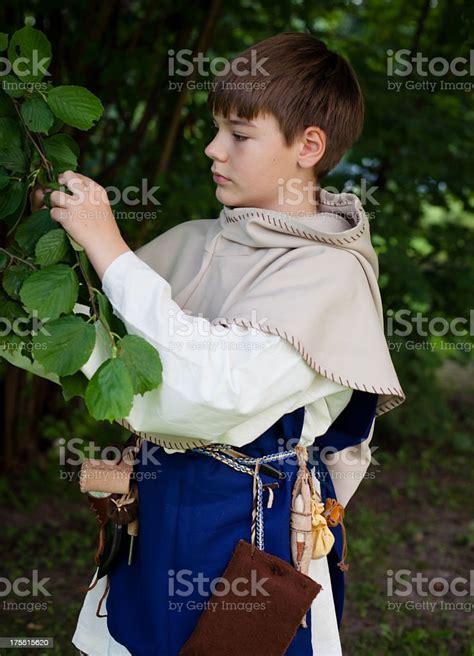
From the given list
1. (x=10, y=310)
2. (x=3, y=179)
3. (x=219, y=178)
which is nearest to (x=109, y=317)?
(x=10, y=310)

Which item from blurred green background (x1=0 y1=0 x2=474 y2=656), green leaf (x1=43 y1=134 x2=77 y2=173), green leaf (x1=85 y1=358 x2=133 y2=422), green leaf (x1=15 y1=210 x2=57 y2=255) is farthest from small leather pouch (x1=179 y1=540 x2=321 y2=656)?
blurred green background (x1=0 y1=0 x2=474 y2=656)

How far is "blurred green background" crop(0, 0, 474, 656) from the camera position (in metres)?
3.73

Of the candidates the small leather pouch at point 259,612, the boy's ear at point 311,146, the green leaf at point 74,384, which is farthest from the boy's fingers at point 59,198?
the small leather pouch at point 259,612

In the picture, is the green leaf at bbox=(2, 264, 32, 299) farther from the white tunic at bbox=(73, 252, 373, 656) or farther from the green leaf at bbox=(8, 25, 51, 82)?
the green leaf at bbox=(8, 25, 51, 82)

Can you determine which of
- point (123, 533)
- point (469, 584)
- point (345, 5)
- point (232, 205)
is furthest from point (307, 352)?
point (345, 5)

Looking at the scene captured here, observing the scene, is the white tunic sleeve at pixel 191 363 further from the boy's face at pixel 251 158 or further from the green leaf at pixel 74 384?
the boy's face at pixel 251 158

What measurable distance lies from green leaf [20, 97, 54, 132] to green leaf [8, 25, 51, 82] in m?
0.05

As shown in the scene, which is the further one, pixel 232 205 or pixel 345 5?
pixel 345 5

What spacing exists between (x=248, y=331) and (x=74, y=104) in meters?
0.55

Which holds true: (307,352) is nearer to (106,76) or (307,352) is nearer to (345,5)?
(106,76)

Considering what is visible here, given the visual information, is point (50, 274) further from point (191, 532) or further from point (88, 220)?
point (191, 532)

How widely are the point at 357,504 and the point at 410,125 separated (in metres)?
2.04

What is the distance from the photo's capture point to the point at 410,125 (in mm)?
4156

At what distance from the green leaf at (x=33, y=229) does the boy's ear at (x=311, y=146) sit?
570 mm
